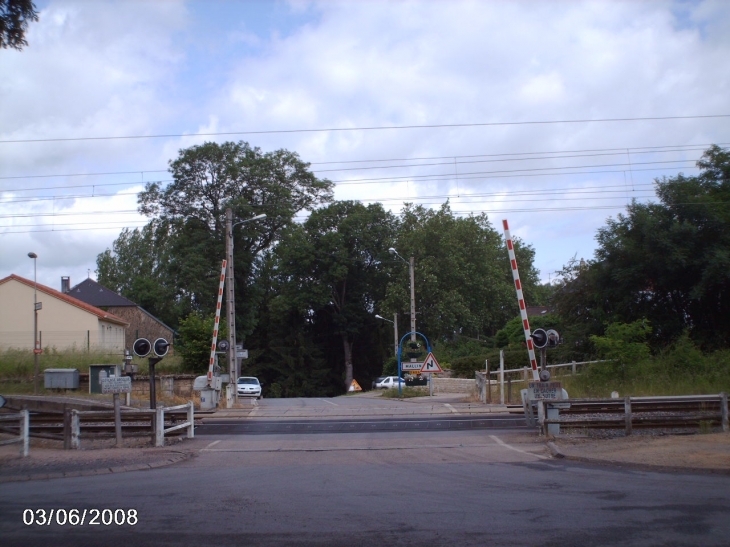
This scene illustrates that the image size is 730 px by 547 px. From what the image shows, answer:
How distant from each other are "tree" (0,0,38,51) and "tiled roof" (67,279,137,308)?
5841 cm

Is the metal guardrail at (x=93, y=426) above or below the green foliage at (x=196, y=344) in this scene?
below

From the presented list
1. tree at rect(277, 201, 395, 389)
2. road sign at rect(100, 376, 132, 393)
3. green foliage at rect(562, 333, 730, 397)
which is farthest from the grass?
tree at rect(277, 201, 395, 389)

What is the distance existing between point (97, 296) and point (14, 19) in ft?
197

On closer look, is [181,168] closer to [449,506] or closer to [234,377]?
[234,377]

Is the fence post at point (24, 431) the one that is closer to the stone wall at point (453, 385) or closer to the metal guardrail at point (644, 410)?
the metal guardrail at point (644, 410)

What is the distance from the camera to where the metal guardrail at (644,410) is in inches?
604

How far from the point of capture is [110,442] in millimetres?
15648

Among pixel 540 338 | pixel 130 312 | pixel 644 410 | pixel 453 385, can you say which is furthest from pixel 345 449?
pixel 130 312

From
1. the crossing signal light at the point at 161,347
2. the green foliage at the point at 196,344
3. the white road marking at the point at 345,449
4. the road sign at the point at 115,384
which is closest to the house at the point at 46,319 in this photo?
the green foliage at the point at 196,344

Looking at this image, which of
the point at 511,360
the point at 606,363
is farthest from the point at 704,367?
the point at 511,360

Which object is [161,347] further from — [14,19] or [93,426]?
[14,19]

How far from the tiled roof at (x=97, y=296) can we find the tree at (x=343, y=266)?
52.0ft

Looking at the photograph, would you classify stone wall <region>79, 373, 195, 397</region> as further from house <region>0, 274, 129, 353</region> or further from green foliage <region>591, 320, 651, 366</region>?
green foliage <region>591, 320, 651, 366</region>

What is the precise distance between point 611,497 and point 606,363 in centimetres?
1640
